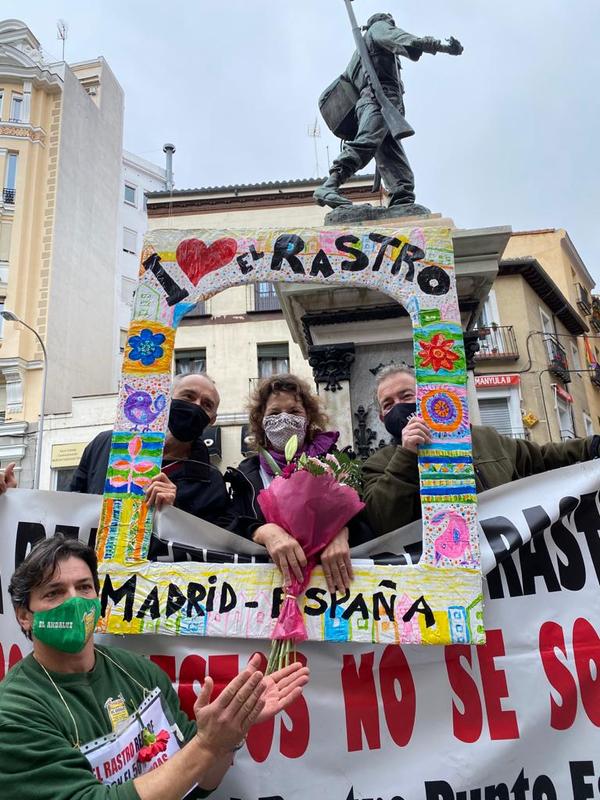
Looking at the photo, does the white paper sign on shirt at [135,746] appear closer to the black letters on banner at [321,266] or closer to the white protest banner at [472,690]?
the white protest banner at [472,690]

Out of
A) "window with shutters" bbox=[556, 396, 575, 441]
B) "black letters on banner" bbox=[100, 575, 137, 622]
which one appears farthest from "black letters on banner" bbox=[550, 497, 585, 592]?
"window with shutters" bbox=[556, 396, 575, 441]

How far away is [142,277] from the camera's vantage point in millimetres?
2510

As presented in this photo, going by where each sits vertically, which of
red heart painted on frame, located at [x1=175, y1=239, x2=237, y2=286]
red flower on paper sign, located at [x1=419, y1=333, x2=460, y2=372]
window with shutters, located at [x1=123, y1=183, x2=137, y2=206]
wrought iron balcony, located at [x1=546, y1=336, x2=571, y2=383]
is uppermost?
window with shutters, located at [x1=123, y1=183, x2=137, y2=206]

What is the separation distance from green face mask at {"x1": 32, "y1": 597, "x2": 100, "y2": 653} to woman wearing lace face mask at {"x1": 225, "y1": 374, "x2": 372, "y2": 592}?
608mm

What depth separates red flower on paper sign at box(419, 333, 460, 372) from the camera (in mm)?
2285

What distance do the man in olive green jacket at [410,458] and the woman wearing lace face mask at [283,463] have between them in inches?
6.2

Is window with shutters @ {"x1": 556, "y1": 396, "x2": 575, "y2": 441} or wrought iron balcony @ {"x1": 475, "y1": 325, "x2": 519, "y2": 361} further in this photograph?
window with shutters @ {"x1": 556, "y1": 396, "x2": 575, "y2": 441}

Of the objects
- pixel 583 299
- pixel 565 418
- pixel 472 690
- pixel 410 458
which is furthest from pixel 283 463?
pixel 583 299

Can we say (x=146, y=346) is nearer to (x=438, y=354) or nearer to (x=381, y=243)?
(x=381, y=243)

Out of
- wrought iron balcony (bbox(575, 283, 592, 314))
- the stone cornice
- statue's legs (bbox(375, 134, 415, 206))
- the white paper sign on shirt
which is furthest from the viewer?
wrought iron balcony (bbox(575, 283, 592, 314))

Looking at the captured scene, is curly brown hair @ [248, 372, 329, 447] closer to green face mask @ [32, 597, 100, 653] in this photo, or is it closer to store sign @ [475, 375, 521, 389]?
green face mask @ [32, 597, 100, 653]

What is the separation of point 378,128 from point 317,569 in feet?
14.0

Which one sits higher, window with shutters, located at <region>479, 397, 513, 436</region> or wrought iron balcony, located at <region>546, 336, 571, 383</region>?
wrought iron balcony, located at <region>546, 336, 571, 383</region>

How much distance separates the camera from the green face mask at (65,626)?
1.70 meters
